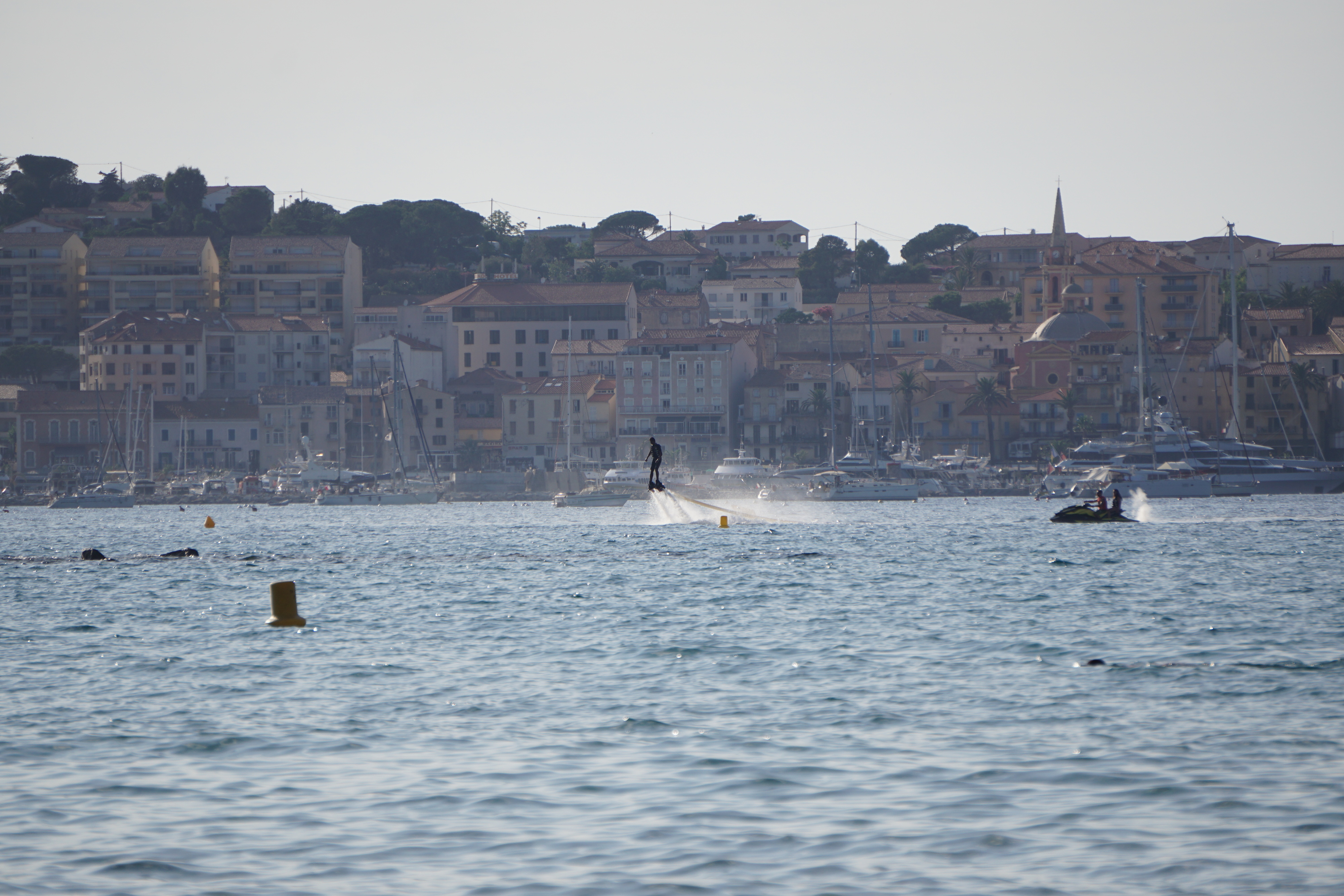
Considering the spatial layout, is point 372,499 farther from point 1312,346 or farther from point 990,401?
point 1312,346

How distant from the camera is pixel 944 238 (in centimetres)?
19650

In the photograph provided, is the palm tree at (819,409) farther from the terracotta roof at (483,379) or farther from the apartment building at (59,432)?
the apartment building at (59,432)

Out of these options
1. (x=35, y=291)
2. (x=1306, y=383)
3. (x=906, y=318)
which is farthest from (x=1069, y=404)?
(x=35, y=291)

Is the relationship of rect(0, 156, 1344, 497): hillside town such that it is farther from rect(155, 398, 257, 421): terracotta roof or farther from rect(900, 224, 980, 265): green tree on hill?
rect(900, 224, 980, 265): green tree on hill

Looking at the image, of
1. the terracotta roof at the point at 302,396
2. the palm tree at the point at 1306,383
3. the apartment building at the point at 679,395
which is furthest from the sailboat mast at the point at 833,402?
the terracotta roof at the point at 302,396

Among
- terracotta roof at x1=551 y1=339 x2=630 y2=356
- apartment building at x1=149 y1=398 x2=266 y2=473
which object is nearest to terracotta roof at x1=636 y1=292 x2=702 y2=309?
terracotta roof at x1=551 y1=339 x2=630 y2=356

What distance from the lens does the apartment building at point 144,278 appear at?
146 m

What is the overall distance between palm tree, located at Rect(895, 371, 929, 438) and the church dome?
14827mm

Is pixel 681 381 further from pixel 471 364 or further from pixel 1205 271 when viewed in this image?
pixel 1205 271

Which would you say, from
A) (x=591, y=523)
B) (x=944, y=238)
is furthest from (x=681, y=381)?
(x=944, y=238)

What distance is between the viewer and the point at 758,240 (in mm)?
190625

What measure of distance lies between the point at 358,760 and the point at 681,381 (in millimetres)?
110183

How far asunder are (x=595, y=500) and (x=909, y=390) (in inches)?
1429

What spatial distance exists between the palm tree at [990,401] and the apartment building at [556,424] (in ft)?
96.8
